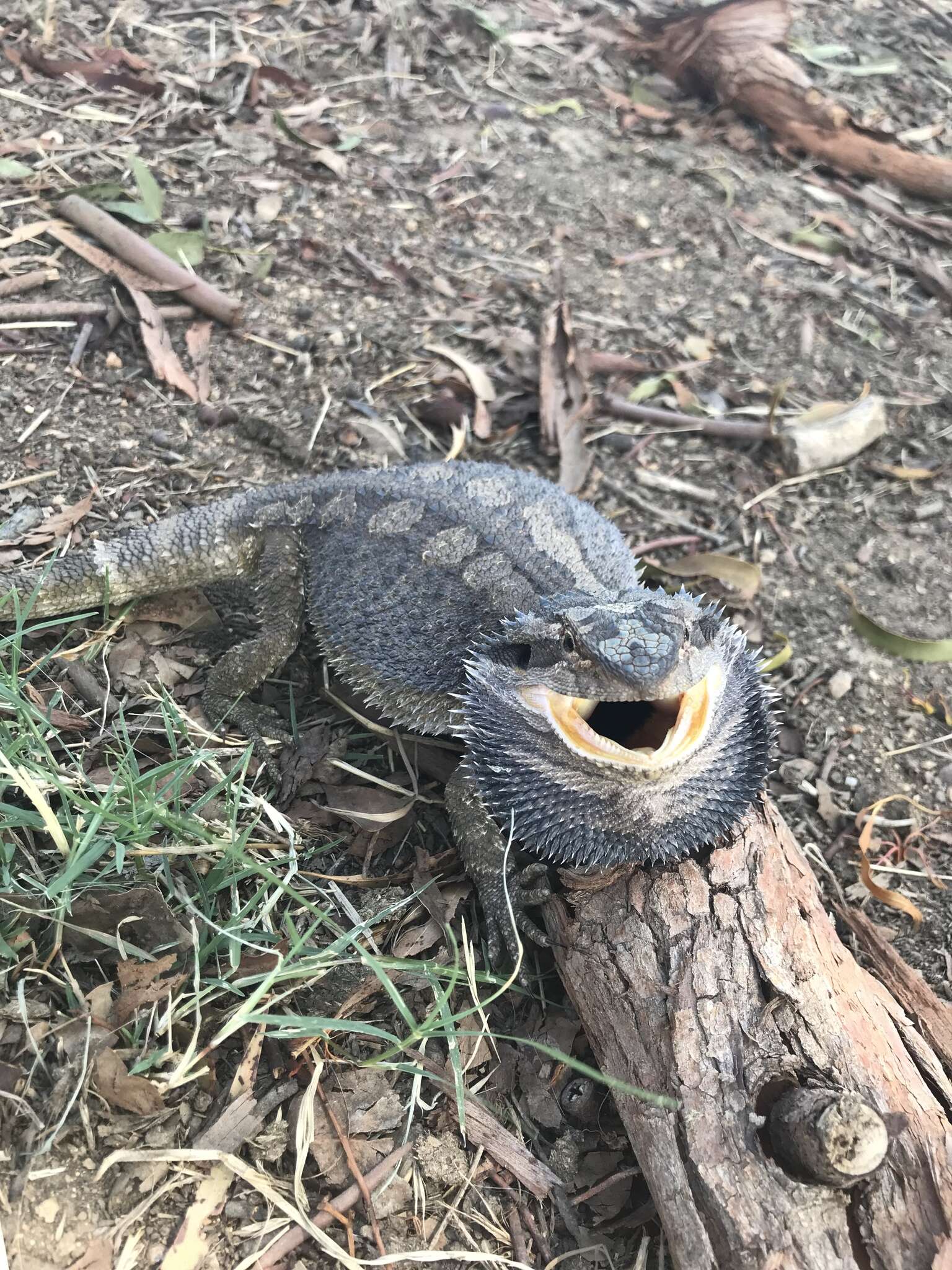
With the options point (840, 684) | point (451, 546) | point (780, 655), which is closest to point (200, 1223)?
point (451, 546)

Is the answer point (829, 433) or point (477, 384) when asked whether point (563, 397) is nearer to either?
Result: point (477, 384)

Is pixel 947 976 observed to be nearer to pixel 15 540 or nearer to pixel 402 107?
pixel 15 540

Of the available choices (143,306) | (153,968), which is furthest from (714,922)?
(143,306)

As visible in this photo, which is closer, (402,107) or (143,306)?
(143,306)

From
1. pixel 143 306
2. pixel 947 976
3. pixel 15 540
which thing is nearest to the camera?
pixel 947 976

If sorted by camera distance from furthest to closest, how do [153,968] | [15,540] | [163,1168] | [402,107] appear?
[402,107]
[15,540]
[153,968]
[163,1168]

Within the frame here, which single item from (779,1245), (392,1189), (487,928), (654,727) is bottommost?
(392,1189)

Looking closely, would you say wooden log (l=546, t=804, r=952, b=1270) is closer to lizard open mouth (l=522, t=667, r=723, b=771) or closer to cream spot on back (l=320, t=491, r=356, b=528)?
lizard open mouth (l=522, t=667, r=723, b=771)
